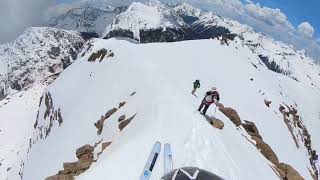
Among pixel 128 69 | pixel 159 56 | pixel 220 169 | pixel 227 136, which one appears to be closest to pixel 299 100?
pixel 159 56

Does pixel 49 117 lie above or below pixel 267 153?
below

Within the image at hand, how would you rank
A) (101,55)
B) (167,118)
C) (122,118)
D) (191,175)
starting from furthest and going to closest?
(101,55)
(122,118)
(167,118)
(191,175)

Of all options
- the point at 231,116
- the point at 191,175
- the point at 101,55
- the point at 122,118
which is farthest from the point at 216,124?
the point at 101,55

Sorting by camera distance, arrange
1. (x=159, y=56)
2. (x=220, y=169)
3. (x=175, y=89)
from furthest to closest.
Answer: (x=159, y=56) → (x=175, y=89) → (x=220, y=169)

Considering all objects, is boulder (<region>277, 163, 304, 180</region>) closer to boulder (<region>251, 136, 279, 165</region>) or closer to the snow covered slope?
boulder (<region>251, 136, 279, 165</region>)

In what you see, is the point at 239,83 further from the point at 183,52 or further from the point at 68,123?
the point at 68,123

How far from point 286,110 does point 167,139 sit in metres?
60.6

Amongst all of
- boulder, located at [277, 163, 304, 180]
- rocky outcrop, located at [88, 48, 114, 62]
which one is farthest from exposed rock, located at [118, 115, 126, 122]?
rocky outcrop, located at [88, 48, 114, 62]

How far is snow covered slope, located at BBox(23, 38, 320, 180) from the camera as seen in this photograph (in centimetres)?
2486

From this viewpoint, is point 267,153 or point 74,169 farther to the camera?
point 267,153

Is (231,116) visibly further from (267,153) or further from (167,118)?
(167,118)

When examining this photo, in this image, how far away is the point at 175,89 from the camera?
42.4m

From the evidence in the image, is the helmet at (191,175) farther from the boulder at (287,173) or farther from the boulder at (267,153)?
the boulder at (267,153)

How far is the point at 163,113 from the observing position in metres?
31.5
